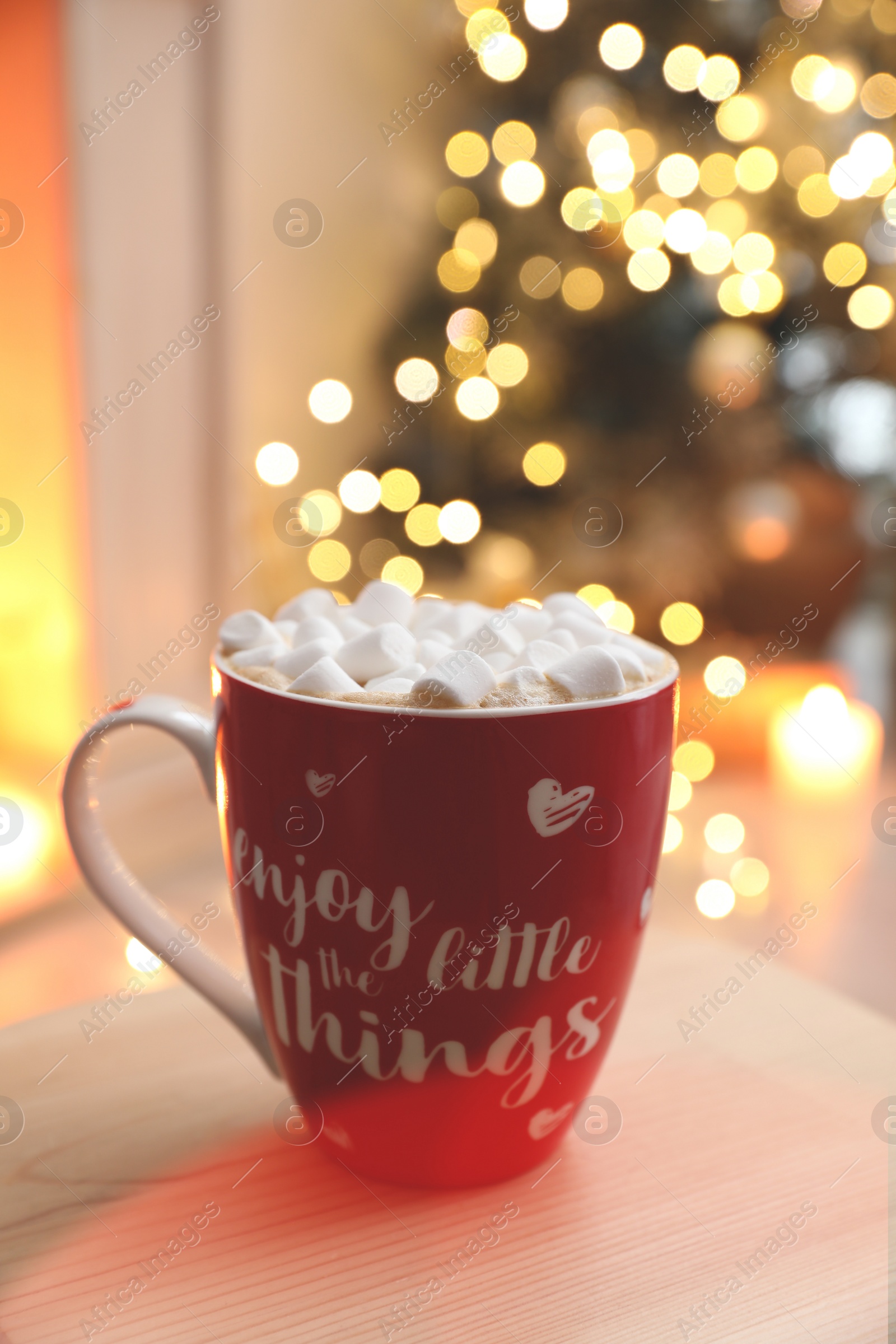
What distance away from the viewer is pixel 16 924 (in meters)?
1.45

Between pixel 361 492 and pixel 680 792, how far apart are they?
95cm

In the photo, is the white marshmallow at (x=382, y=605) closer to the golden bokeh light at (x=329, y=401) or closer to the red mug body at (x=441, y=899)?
the red mug body at (x=441, y=899)

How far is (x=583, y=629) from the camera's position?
1.75ft

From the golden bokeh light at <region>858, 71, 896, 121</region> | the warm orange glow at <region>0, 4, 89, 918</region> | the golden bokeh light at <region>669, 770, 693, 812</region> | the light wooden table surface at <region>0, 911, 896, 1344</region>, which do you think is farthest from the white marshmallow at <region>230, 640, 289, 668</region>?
the golden bokeh light at <region>858, 71, 896, 121</region>

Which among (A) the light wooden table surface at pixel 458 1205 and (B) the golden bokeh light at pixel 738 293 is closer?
(A) the light wooden table surface at pixel 458 1205

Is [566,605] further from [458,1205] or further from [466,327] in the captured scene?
[466,327]

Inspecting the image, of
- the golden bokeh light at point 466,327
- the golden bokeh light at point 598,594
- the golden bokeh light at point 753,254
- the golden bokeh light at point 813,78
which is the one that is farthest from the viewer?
the golden bokeh light at point 598,594

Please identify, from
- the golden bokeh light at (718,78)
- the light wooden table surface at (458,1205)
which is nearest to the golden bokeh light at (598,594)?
the golden bokeh light at (718,78)

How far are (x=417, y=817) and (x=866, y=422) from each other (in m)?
2.23

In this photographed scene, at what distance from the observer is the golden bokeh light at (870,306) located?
2064 millimetres

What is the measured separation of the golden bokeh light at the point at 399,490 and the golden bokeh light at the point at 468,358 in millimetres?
238

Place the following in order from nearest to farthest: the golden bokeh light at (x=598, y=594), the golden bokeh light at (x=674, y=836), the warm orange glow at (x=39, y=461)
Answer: the warm orange glow at (x=39, y=461) → the golden bokeh light at (x=674, y=836) → the golden bokeh light at (x=598, y=594)

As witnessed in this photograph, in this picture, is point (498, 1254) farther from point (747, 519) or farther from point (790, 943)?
point (747, 519)

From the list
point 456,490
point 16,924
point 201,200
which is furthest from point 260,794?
point 456,490
